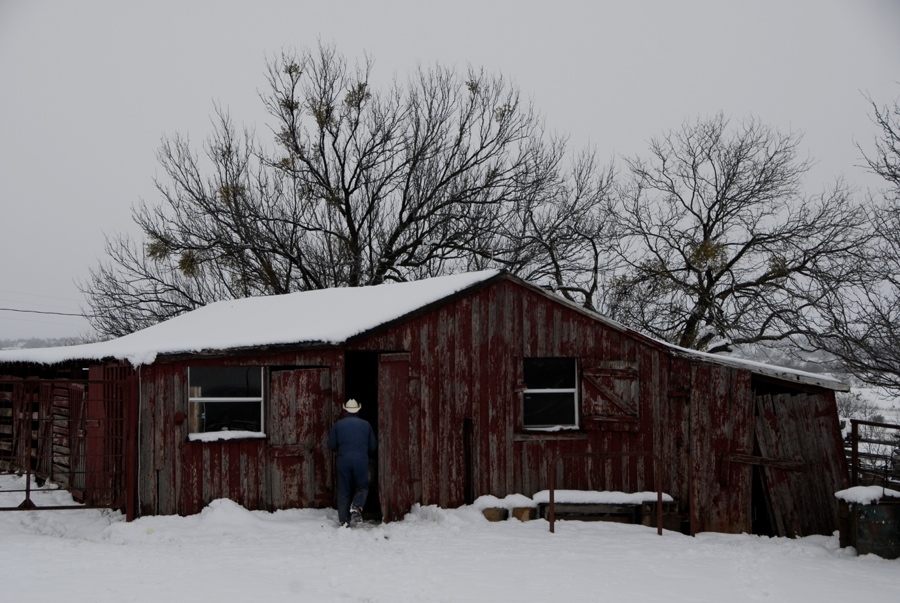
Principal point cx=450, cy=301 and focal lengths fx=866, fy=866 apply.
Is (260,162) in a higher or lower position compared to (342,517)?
higher

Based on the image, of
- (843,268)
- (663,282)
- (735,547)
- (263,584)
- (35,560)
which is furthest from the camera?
(663,282)

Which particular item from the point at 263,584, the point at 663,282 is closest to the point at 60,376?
the point at 263,584

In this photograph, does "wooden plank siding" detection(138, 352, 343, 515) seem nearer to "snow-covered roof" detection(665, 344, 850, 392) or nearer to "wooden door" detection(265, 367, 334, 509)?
"wooden door" detection(265, 367, 334, 509)

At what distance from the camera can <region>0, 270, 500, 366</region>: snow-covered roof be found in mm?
13211

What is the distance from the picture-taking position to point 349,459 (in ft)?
42.3

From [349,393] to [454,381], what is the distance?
3.51 m

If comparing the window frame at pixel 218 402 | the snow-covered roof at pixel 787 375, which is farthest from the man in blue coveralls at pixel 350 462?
the snow-covered roof at pixel 787 375

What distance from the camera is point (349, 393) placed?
16.9 metres

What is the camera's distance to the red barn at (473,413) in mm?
13102

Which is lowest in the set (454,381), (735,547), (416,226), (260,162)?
(735,547)

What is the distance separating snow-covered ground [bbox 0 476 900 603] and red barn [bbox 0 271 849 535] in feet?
1.92

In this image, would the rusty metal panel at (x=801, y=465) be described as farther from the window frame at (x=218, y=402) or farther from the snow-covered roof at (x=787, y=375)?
the window frame at (x=218, y=402)

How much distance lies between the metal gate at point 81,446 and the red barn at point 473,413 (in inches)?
4.7

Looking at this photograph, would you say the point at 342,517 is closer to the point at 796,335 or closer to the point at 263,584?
the point at 263,584
